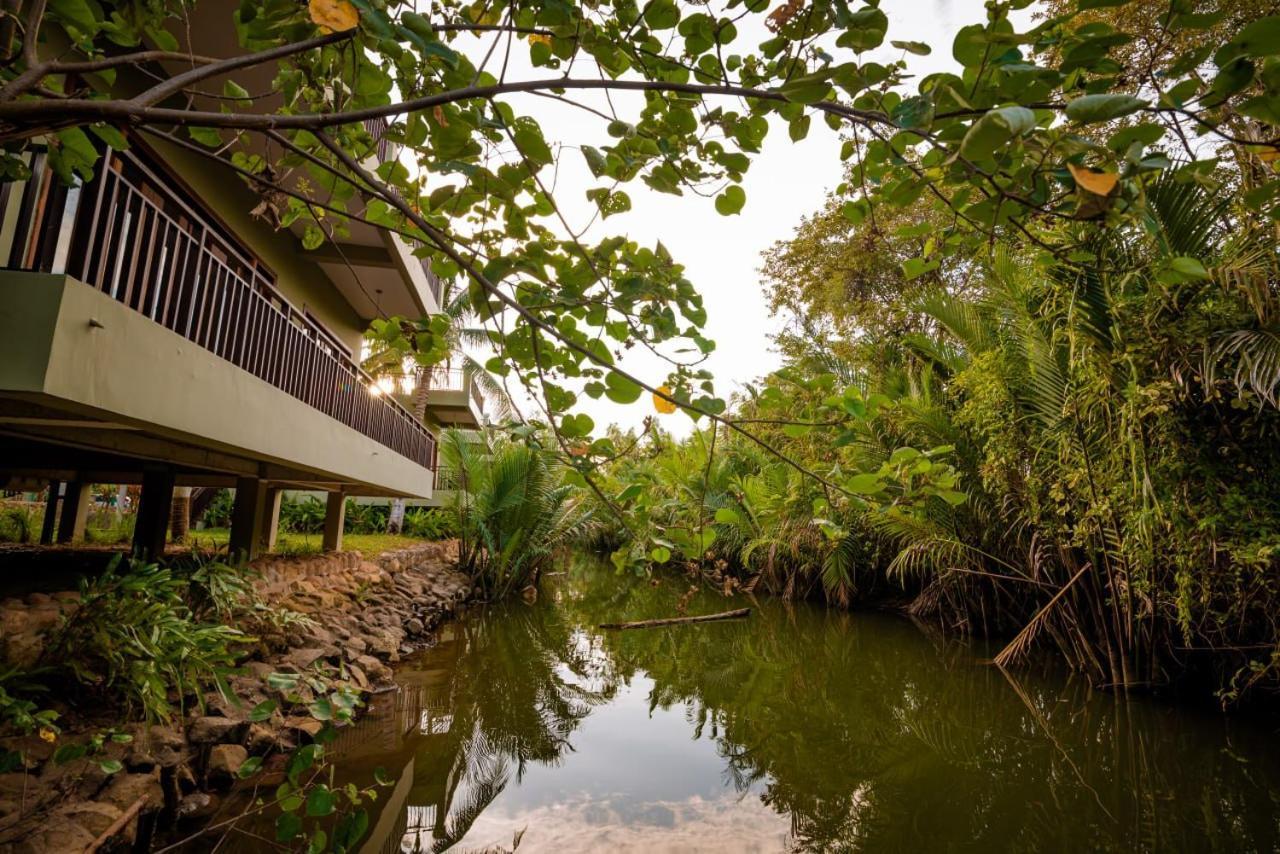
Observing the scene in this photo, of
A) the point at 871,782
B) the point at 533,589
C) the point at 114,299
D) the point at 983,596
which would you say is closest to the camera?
the point at 114,299

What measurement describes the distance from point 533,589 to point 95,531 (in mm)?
6902

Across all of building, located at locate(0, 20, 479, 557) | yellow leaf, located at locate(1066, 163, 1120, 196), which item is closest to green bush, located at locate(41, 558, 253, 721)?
building, located at locate(0, 20, 479, 557)

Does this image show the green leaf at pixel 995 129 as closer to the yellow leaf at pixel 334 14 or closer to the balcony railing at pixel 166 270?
the yellow leaf at pixel 334 14

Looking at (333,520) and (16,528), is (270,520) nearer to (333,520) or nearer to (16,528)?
(333,520)

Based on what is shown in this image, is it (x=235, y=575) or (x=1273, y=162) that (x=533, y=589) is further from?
(x=1273, y=162)

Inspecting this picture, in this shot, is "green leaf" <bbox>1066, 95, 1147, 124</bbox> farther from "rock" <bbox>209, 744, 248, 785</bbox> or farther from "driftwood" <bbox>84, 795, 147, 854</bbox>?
"rock" <bbox>209, 744, 248, 785</bbox>

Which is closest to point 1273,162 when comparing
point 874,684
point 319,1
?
point 319,1

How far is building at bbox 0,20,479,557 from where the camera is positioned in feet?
8.20

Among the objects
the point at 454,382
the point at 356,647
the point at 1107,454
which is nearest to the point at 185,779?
the point at 356,647

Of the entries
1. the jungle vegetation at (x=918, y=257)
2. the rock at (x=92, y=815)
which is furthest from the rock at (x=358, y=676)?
the jungle vegetation at (x=918, y=257)

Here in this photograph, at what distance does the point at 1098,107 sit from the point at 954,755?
13.5 ft

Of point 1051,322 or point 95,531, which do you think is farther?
point 95,531

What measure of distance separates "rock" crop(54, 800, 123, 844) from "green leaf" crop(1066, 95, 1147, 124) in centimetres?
327

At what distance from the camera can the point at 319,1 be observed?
963 mm
